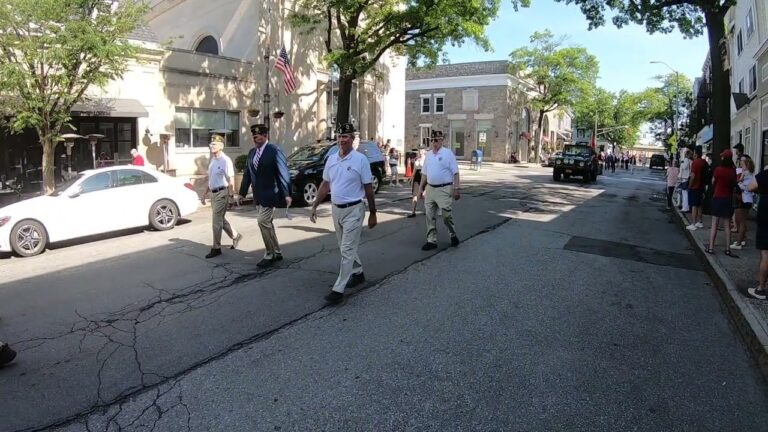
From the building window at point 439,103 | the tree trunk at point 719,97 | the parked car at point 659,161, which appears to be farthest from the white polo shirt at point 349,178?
the parked car at point 659,161

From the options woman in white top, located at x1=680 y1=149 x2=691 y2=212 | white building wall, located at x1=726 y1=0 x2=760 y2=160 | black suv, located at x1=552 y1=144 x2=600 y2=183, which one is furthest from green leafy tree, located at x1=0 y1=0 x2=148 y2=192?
black suv, located at x1=552 y1=144 x2=600 y2=183

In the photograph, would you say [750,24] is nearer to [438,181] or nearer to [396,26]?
[396,26]

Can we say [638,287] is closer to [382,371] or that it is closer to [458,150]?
[382,371]

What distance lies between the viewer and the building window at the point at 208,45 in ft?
80.4

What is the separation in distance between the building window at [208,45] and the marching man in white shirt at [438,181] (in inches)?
743

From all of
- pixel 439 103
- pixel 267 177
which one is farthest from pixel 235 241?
pixel 439 103

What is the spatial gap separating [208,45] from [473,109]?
3039cm


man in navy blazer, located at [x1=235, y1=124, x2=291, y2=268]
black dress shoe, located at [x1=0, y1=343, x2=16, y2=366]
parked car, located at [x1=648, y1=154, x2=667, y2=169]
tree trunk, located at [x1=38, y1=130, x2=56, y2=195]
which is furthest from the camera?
parked car, located at [x1=648, y1=154, x2=667, y2=169]

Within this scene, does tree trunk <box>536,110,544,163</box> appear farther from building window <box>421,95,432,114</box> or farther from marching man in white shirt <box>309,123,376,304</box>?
marching man in white shirt <box>309,123,376,304</box>

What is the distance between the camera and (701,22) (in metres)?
17.1

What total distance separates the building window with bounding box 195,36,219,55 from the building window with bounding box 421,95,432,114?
30.5 m

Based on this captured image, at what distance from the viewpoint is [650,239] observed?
1070 centimetres

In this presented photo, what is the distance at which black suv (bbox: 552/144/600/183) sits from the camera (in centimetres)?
2572

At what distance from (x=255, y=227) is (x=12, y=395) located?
7.28m
